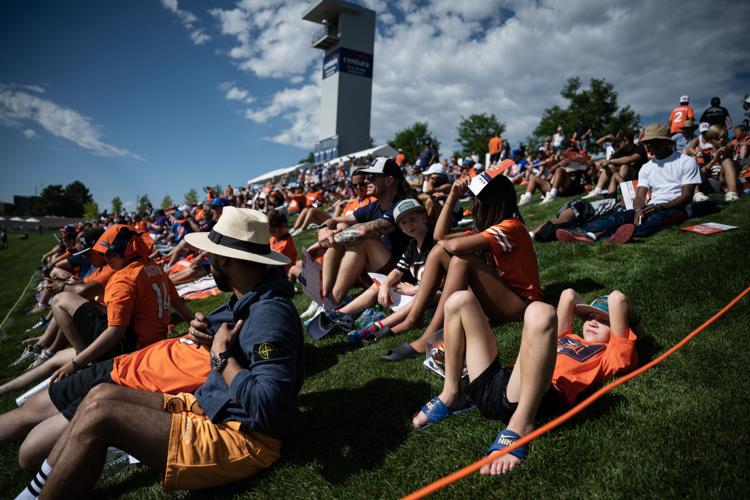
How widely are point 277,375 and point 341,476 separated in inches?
33.8

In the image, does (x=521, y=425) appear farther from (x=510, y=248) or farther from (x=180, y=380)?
(x=180, y=380)

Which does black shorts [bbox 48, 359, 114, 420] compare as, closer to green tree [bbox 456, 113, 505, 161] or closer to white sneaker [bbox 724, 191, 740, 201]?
white sneaker [bbox 724, 191, 740, 201]

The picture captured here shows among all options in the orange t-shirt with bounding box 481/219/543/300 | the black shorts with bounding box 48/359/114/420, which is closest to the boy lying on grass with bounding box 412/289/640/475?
the orange t-shirt with bounding box 481/219/543/300

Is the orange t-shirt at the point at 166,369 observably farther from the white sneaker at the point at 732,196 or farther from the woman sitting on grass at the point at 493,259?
the white sneaker at the point at 732,196

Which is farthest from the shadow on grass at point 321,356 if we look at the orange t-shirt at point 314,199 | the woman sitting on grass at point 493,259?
the orange t-shirt at point 314,199

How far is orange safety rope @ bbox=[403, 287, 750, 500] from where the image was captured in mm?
1850

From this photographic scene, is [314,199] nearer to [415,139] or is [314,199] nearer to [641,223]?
[641,223]

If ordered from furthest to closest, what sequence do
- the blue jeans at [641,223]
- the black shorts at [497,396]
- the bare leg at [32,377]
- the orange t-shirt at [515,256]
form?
1. the blue jeans at [641,223]
2. the bare leg at [32,377]
3. the orange t-shirt at [515,256]
4. the black shorts at [497,396]

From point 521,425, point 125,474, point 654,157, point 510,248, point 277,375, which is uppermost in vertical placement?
point 654,157

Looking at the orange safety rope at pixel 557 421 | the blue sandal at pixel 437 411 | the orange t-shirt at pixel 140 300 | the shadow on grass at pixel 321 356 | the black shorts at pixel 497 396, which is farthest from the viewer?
the shadow on grass at pixel 321 356

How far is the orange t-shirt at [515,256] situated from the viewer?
3.40 meters

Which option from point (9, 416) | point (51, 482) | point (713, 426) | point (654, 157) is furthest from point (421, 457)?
point (654, 157)

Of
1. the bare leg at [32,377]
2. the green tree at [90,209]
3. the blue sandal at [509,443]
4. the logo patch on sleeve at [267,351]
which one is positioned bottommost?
the green tree at [90,209]

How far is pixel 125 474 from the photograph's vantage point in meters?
2.79
